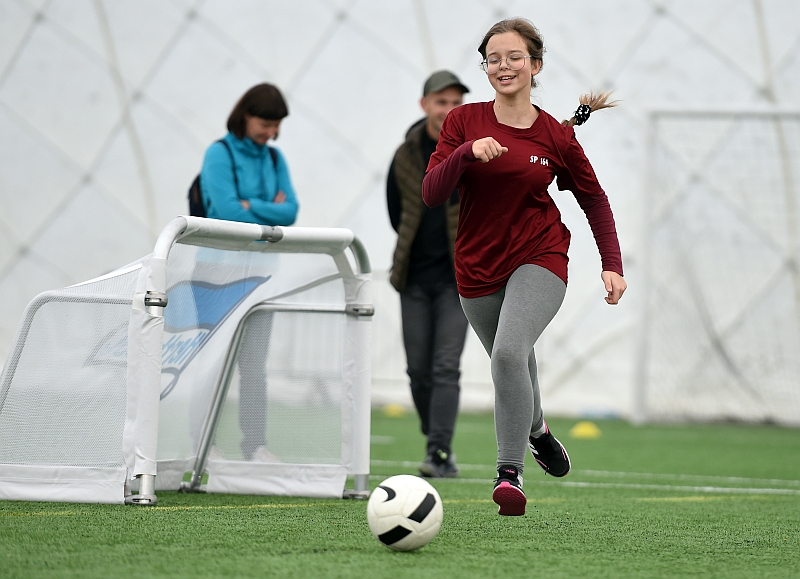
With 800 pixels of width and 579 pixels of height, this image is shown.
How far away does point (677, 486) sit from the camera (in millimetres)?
5285

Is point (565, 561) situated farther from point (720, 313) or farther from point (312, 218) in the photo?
point (312, 218)

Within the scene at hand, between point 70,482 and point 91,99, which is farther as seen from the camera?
point 91,99

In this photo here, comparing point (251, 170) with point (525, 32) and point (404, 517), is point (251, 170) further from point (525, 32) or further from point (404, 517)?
point (404, 517)

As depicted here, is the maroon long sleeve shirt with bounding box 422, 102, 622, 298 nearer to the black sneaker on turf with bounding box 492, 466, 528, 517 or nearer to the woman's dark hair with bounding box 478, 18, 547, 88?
the woman's dark hair with bounding box 478, 18, 547, 88

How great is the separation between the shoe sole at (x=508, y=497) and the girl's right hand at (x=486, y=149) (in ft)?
3.34

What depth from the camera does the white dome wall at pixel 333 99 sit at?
1263 cm

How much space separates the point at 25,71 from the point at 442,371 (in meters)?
9.81

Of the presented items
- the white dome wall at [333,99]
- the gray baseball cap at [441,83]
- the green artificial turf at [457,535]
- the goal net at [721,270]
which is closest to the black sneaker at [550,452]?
the green artificial turf at [457,535]

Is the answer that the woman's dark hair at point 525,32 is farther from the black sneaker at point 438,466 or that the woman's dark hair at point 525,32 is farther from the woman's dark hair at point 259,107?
the black sneaker at point 438,466

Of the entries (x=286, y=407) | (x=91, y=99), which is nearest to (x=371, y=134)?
(x=91, y=99)

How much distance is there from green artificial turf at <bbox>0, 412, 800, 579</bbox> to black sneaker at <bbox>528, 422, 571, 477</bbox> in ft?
0.52

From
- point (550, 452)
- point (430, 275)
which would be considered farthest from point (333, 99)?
point (550, 452)

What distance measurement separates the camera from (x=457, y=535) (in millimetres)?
3248

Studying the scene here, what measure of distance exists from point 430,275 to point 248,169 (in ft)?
3.55
